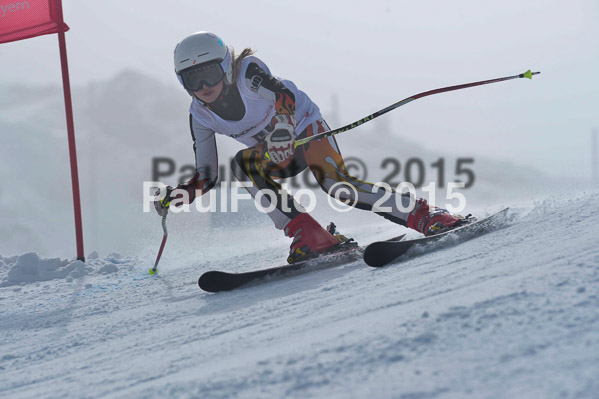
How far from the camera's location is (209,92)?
11.1 ft

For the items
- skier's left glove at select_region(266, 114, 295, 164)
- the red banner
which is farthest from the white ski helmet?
the red banner

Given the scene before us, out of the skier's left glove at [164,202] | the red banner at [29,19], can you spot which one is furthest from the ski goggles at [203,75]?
the red banner at [29,19]

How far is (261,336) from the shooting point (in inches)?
69.2

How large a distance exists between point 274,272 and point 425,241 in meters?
0.85

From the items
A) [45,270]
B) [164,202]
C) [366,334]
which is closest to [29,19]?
[45,270]

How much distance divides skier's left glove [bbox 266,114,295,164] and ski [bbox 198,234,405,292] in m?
0.64

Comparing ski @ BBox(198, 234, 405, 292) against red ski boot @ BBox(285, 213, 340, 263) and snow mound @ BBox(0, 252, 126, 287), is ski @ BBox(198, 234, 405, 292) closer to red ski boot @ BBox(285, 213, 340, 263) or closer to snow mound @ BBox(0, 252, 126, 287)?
red ski boot @ BBox(285, 213, 340, 263)

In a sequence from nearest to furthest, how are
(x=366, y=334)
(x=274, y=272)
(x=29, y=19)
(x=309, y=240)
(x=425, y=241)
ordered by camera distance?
(x=366, y=334) < (x=425, y=241) < (x=274, y=272) < (x=309, y=240) < (x=29, y=19)

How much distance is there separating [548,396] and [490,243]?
5.54 feet

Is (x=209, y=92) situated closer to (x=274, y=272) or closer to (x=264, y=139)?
(x=264, y=139)

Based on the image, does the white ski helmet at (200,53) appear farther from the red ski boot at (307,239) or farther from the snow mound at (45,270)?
the snow mound at (45,270)

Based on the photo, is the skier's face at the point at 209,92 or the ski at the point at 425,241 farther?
the skier's face at the point at 209,92

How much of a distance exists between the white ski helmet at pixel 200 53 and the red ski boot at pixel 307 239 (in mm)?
987

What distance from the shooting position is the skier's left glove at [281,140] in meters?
3.29
